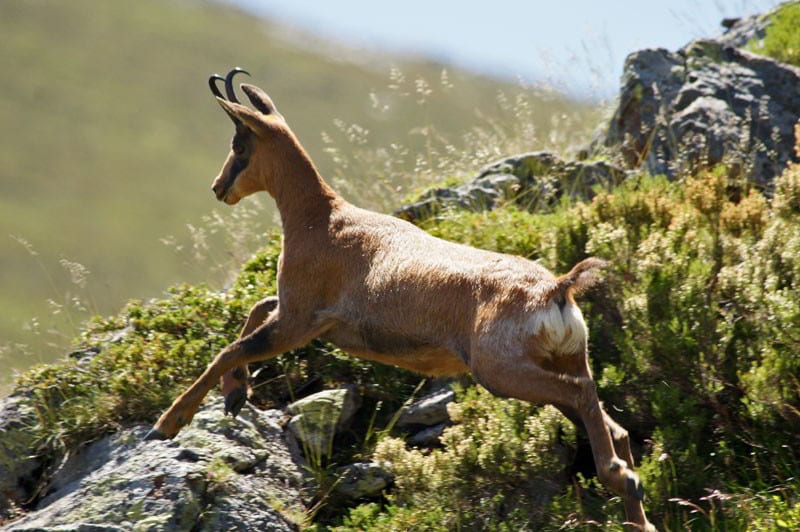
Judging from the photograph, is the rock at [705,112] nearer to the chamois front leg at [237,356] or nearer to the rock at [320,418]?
the rock at [320,418]

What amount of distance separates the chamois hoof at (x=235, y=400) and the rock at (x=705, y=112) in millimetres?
5262

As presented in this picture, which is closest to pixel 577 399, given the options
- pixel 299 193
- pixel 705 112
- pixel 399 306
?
pixel 399 306

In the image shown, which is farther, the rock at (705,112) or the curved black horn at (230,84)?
the rock at (705,112)

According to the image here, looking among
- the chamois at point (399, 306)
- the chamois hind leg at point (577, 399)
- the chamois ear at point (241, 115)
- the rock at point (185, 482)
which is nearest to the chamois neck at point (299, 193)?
the chamois at point (399, 306)

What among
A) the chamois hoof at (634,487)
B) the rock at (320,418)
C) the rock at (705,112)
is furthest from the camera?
the rock at (705,112)

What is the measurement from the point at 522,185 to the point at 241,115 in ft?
14.5

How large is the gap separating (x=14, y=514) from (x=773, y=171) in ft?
26.2

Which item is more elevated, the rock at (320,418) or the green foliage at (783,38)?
the green foliage at (783,38)

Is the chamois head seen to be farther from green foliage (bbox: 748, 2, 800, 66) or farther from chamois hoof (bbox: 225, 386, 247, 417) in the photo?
green foliage (bbox: 748, 2, 800, 66)

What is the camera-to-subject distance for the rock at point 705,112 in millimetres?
10758

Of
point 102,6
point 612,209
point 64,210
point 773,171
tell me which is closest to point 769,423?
point 612,209

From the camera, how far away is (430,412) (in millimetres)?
8469

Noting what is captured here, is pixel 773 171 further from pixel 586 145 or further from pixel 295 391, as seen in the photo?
pixel 295 391

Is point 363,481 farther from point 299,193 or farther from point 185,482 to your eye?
point 299,193
